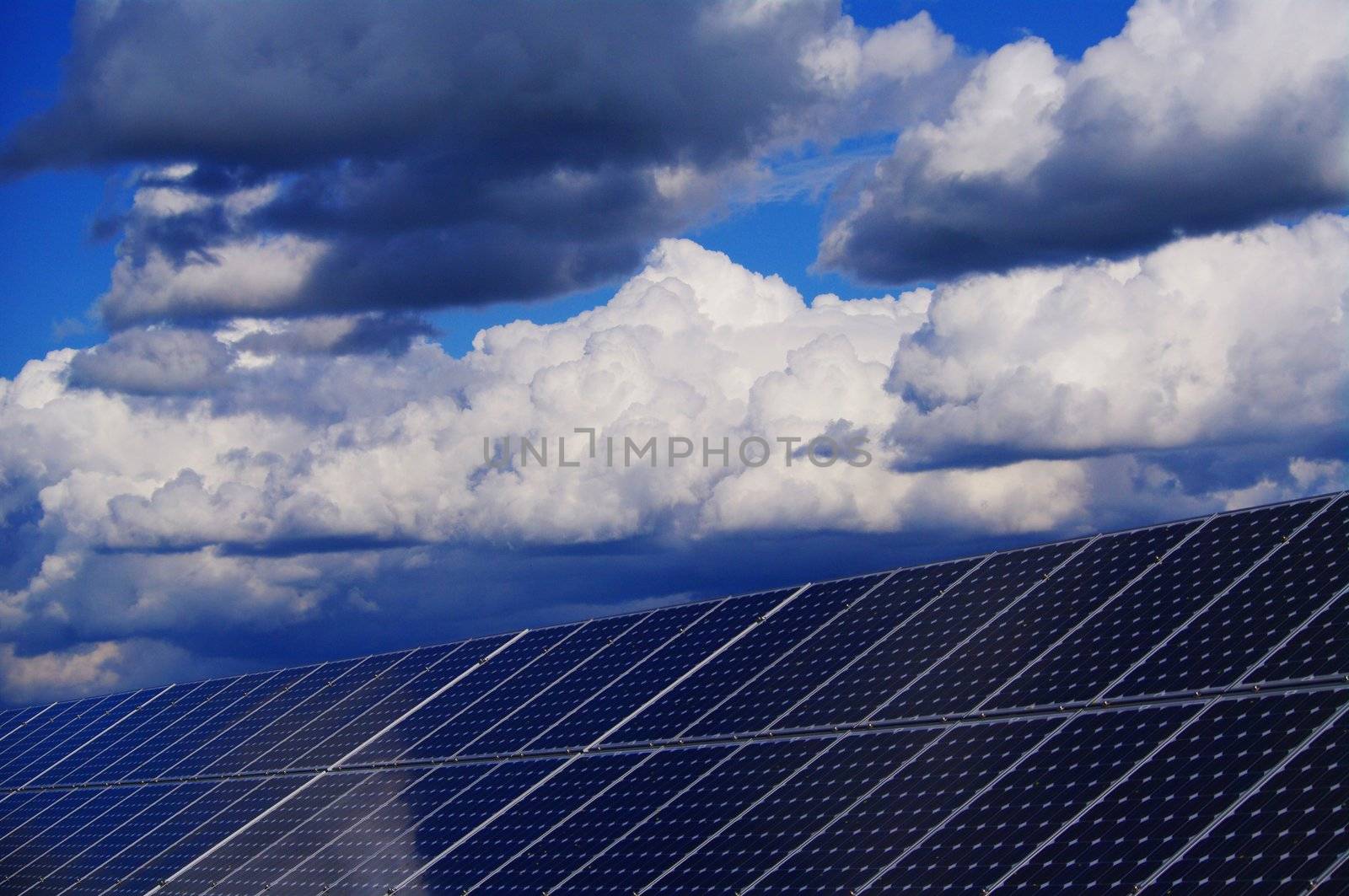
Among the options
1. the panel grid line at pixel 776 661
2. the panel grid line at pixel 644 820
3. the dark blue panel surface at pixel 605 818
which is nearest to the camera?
the panel grid line at pixel 644 820

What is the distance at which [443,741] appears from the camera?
44469mm

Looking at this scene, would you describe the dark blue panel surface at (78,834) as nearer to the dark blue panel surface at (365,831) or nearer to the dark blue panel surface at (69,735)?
the dark blue panel surface at (69,735)

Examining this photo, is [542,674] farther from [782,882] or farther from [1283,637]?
[1283,637]

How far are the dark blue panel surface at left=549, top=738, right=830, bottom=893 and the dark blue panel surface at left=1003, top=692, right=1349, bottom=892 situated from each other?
8.41 meters

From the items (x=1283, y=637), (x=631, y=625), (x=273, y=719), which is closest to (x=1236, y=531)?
(x=1283, y=637)

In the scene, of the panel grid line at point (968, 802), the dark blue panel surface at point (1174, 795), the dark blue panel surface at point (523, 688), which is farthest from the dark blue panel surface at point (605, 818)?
the dark blue panel surface at point (1174, 795)

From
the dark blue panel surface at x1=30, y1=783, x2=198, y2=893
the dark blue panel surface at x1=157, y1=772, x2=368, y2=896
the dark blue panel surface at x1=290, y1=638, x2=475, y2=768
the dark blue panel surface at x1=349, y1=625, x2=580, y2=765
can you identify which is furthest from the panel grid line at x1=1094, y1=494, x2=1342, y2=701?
the dark blue panel surface at x1=30, y1=783, x2=198, y2=893

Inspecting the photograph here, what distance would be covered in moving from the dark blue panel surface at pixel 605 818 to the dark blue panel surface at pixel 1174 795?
11.0 meters

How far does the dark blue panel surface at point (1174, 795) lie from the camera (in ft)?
79.9

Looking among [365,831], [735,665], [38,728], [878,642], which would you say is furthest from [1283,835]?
[38,728]

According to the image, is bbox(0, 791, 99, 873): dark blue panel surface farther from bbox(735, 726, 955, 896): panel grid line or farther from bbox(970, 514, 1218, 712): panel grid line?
Result: bbox(970, 514, 1218, 712): panel grid line

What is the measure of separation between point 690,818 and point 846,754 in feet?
12.1

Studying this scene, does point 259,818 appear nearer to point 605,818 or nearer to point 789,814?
point 605,818

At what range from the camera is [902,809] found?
96.2ft
